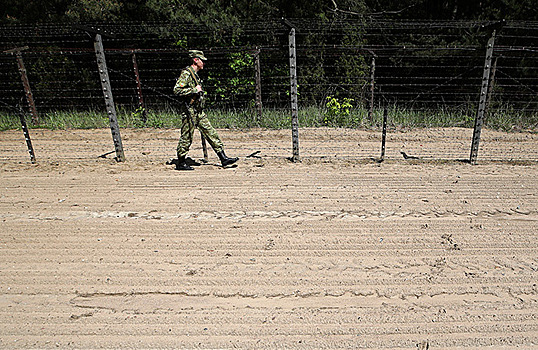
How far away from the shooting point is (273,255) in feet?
13.6

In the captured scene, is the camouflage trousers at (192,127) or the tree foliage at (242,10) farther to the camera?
the tree foliage at (242,10)

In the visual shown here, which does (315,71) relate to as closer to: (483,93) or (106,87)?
(483,93)

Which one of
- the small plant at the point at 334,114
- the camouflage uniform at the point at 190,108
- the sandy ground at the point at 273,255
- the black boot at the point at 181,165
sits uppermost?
the camouflage uniform at the point at 190,108

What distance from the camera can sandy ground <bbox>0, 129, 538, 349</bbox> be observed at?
3.08 metres

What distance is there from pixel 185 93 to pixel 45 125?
24.4 ft

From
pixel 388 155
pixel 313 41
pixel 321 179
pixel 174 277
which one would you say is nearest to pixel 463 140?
pixel 388 155

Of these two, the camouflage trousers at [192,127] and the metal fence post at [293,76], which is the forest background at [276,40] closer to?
the metal fence post at [293,76]

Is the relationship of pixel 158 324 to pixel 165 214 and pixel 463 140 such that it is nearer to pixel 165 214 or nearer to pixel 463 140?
pixel 165 214

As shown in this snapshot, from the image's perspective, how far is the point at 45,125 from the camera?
11711 millimetres

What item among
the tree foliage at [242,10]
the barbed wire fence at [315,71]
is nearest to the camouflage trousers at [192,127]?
the barbed wire fence at [315,71]

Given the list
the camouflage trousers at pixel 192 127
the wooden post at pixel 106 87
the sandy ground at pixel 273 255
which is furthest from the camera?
the wooden post at pixel 106 87

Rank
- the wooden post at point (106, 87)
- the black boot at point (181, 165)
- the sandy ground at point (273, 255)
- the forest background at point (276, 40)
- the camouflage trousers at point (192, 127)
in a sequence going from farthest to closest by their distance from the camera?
the forest background at point (276, 40)
the wooden post at point (106, 87)
the black boot at point (181, 165)
the camouflage trousers at point (192, 127)
the sandy ground at point (273, 255)

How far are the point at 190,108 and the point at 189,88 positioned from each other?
35 centimetres

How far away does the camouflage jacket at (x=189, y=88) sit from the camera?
657 centimetres
